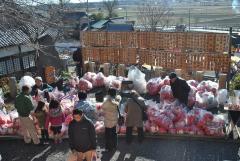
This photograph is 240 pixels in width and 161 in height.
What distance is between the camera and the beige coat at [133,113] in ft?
28.9

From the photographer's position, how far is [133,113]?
8.91m

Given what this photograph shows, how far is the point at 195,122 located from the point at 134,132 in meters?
1.75

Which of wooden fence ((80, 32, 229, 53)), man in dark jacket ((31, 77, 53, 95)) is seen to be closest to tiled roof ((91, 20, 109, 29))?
wooden fence ((80, 32, 229, 53))

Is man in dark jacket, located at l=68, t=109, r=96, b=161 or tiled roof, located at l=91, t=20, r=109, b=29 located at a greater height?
tiled roof, located at l=91, t=20, r=109, b=29

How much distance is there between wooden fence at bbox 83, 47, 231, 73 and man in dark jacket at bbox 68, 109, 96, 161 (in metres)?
8.75

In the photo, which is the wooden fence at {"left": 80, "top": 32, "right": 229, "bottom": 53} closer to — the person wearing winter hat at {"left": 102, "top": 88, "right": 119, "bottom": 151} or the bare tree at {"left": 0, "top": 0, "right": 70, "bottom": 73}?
the person wearing winter hat at {"left": 102, "top": 88, "right": 119, "bottom": 151}

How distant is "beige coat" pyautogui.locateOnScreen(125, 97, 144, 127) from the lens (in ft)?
28.9

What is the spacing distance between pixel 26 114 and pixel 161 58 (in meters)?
7.86

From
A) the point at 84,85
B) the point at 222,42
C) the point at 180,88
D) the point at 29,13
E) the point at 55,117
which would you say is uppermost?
the point at 29,13

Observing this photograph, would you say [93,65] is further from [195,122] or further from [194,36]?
[195,122]

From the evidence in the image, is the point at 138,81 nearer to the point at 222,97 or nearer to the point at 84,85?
the point at 84,85

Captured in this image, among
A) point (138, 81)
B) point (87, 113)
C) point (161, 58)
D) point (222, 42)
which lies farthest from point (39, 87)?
point (222, 42)

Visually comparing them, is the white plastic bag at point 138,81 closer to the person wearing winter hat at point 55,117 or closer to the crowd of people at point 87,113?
the crowd of people at point 87,113

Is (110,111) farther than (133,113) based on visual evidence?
No
